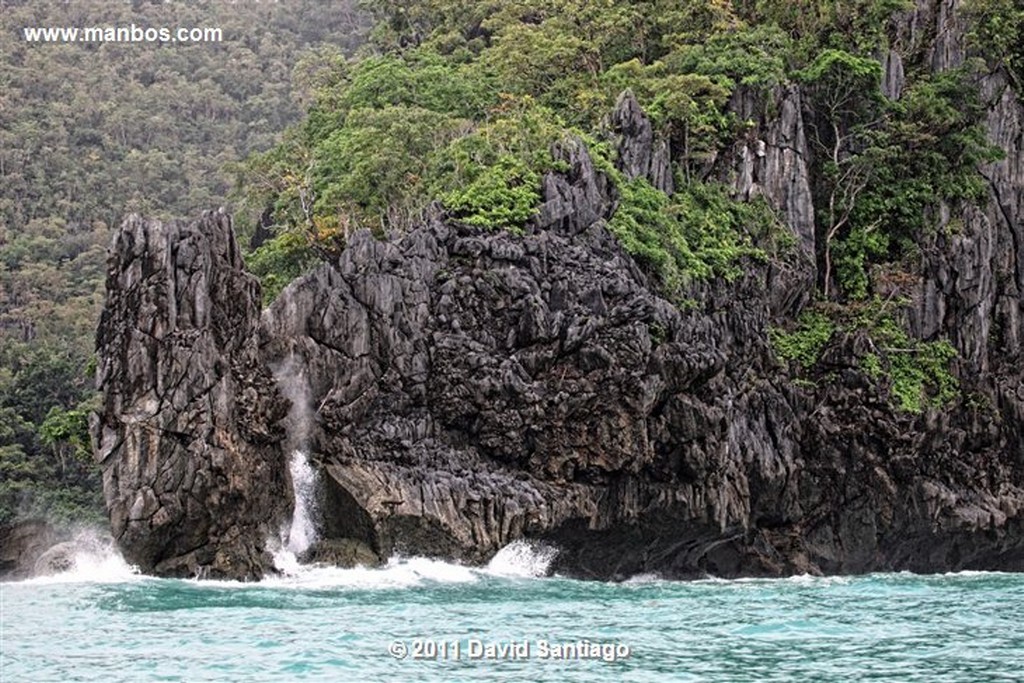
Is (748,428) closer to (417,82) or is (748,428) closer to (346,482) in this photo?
(346,482)

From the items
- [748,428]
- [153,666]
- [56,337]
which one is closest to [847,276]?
[748,428]

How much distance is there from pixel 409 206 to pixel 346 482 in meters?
9.74

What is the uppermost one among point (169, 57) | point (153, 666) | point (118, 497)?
point (169, 57)

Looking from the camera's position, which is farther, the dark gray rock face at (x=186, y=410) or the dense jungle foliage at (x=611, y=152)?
the dense jungle foliage at (x=611, y=152)

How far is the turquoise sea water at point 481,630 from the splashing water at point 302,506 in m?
1.09

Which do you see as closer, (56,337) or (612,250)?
(612,250)

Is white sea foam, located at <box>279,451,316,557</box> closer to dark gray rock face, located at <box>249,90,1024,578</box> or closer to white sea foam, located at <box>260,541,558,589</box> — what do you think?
white sea foam, located at <box>260,541,558,589</box>

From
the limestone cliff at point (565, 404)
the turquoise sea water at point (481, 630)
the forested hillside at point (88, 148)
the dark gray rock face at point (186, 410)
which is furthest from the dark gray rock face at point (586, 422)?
Answer: the forested hillside at point (88, 148)

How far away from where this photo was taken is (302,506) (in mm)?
32781

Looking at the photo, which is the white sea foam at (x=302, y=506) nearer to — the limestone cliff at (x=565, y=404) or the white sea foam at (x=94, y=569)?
the limestone cliff at (x=565, y=404)

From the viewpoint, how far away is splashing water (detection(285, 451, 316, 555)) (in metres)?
32.5

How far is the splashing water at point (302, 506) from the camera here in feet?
107

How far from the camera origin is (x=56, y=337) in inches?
2473

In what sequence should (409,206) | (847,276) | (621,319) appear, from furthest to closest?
(847,276) < (409,206) < (621,319)
